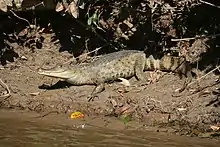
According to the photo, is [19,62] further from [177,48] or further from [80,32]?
[177,48]

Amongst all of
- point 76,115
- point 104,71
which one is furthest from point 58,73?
point 76,115

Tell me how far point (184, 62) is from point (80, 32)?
190 centimetres

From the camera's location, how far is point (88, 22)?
823 centimetres

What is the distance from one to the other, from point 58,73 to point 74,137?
5.89 feet

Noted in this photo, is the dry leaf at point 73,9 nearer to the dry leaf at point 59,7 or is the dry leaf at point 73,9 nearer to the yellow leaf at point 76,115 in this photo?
the dry leaf at point 59,7

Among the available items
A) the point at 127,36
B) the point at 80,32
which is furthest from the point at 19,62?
the point at 127,36

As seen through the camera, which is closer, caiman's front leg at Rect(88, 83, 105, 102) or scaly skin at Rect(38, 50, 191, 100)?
caiman's front leg at Rect(88, 83, 105, 102)

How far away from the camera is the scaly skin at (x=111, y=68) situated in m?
8.25

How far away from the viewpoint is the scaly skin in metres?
8.25

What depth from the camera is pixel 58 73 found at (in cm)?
838

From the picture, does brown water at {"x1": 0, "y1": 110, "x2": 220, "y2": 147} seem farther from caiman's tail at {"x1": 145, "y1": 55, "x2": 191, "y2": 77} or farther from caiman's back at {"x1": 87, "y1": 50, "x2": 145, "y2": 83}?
caiman's tail at {"x1": 145, "y1": 55, "x2": 191, "y2": 77}

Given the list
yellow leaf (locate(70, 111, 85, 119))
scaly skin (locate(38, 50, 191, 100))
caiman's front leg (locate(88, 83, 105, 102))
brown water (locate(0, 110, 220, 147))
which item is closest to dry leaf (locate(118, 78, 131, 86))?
scaly skin (locate(38, 50, 191, 100))

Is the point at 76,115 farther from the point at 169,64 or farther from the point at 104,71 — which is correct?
the point at 169,64

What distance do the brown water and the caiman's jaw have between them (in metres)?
1.00
